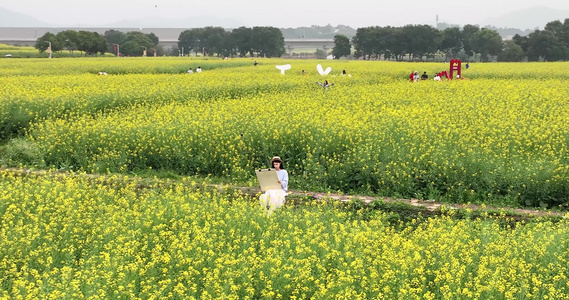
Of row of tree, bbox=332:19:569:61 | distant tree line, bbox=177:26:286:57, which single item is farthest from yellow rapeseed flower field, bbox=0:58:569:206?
distant tree line, bbox=177:26:286:57

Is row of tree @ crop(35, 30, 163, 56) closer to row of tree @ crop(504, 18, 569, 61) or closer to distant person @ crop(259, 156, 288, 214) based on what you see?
row of tree @ crop(504, 18, 569, 61)

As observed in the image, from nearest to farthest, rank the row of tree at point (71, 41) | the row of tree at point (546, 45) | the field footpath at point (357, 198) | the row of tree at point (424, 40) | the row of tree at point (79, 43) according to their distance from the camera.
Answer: the field footpath at point (357, 198), the row of tree at point (71, 41), the row of tree at point (79, 43), the row of tree at point (546, 45), the row of tree at point (424, 40)

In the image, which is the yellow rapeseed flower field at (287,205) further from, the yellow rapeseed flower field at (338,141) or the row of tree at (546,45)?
the row of tree at (546,45)

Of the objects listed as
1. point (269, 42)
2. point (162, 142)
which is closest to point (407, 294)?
point (162, 142)

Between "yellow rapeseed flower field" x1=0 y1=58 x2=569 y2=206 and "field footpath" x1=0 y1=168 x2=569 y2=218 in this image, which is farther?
"yellow rapeseed flower field" x1=0 y1=58 x2=569 y2=206

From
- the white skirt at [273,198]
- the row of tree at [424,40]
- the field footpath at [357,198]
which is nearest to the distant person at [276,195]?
the white skirt at [273,198]

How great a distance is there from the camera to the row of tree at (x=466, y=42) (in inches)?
3423

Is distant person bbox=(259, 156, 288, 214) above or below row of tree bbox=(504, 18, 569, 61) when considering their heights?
below

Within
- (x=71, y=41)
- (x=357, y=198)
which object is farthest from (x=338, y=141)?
(x=71, y=41)

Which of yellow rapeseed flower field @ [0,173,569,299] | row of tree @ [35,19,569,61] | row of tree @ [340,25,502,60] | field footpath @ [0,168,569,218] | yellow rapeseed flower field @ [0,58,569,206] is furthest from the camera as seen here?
row of tree @ [340,25,502,60]

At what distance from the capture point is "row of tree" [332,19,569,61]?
86938 mm

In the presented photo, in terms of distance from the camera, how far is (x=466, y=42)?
332ft

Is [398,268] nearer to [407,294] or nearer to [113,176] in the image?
[407,294]

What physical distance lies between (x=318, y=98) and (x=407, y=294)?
54.3 feet
